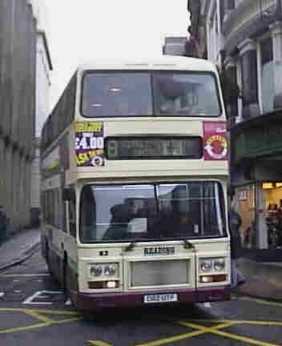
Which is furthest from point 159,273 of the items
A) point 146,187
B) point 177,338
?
point 146,187

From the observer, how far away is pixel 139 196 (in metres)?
10.6

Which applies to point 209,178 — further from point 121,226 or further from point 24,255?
point 24,255

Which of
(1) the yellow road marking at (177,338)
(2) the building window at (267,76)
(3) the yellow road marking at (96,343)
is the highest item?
(2) the building window at (267,76)

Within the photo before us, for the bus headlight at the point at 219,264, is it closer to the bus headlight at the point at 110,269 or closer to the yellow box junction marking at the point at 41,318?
the bus headlight at the point at 110,269

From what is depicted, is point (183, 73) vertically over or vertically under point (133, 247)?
over

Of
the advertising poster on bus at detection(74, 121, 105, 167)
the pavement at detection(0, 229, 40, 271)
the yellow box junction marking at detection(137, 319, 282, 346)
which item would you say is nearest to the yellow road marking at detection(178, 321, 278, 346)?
the yellow box junction marking at detection(137, 319, 282, 346)

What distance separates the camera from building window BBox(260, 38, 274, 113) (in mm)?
20416

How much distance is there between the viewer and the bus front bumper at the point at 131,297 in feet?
33.9

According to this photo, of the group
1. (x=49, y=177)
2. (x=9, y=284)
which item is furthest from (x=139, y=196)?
(x=9, y=284)

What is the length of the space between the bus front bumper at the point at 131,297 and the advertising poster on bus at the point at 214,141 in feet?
6.82

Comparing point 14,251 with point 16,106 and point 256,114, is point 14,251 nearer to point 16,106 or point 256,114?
point 256,114

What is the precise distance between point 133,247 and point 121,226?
1.23 ft

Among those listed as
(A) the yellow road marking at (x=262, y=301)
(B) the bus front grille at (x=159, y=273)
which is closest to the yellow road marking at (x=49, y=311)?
(B) the bus front grille at (x=159, y=273)

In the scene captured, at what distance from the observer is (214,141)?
35.7 feet
